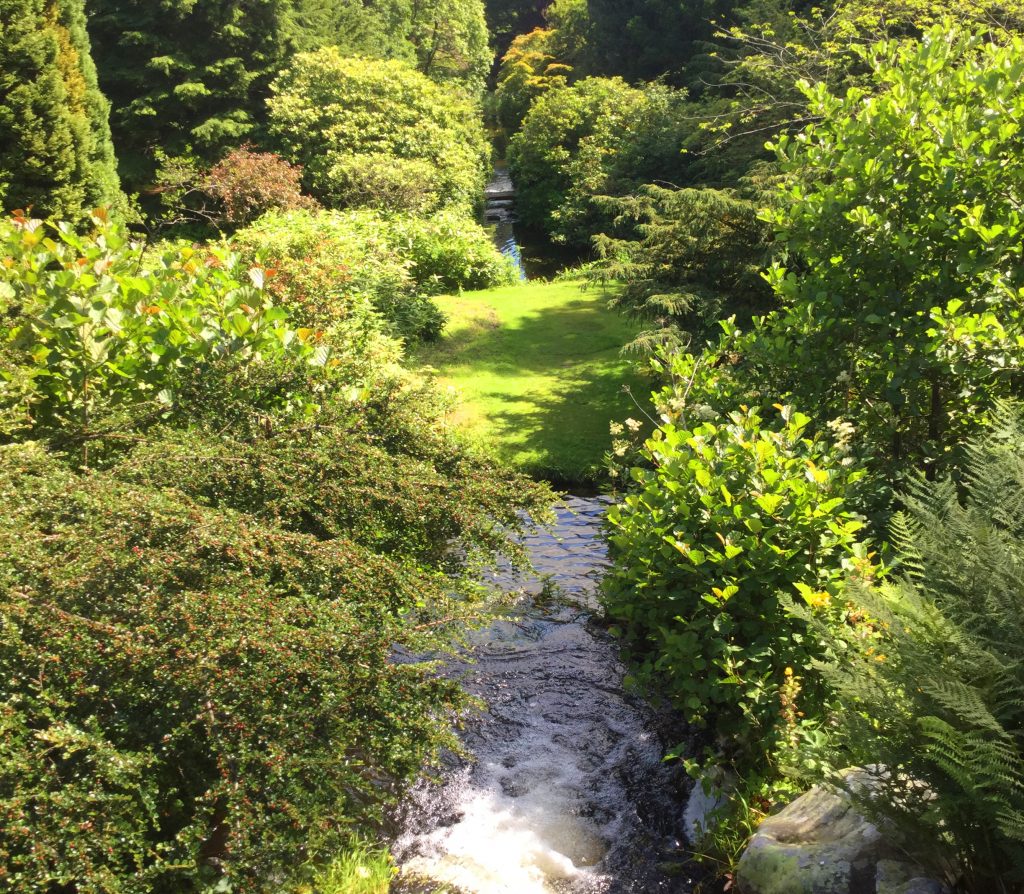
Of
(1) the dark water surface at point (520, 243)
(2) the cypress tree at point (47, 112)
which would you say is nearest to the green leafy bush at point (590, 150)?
(1) the dark water surface at point (520, 243)

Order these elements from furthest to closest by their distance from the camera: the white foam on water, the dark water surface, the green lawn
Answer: the dark water surface
the green lawn
the white foam on water

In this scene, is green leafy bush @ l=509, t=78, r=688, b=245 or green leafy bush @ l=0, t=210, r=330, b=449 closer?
green leafy bush @ l=0, t=210, r=330, b=449

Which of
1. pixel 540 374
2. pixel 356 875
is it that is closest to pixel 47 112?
pixel 540 374

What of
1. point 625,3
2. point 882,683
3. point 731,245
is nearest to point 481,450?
point 731,245

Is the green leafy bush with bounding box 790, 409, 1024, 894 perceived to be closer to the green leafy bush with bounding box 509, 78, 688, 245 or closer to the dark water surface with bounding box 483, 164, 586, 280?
the green leafy bush with bounding box 509, 78, 688, 245

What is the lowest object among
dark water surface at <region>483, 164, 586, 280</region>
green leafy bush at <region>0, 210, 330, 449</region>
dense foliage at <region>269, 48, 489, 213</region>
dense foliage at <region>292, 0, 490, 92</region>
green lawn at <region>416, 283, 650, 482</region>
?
green lawn at <region>416, 283, 650, 482</region>

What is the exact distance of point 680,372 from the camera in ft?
19.3

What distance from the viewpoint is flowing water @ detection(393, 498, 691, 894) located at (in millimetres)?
3805

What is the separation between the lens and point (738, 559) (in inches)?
158

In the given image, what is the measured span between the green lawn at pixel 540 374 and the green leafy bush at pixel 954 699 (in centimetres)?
542

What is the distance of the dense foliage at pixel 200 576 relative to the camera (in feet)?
8.24

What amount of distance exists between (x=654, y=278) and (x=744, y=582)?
6086 mm

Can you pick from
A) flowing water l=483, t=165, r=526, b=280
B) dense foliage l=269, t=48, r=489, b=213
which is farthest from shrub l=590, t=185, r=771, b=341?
flowing water l=483, t=165, r=526, b=280

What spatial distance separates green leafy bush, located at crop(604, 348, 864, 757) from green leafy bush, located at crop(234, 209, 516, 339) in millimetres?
2909
